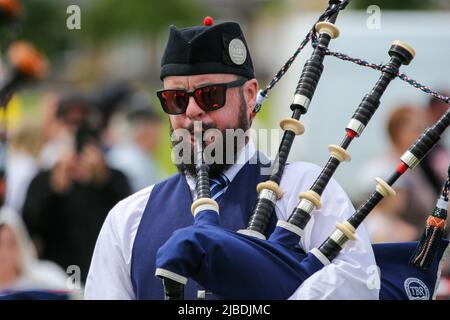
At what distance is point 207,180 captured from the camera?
10.3ft

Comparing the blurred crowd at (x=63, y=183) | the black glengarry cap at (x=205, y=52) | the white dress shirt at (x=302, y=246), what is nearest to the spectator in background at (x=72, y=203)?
the blurred crowd at (x=63, y=183)

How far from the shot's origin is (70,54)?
141 ft

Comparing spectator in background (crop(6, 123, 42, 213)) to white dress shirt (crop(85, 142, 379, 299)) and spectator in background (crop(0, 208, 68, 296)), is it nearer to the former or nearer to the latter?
spectator in background (crop(0, 208, 68, 296))

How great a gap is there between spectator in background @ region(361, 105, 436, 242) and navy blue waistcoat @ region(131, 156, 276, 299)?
301cm

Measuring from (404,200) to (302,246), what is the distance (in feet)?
11.4

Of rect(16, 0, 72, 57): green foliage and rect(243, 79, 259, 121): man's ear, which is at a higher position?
rect(16, 0, 72, 57): green foliage

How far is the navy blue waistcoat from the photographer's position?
3113 mm

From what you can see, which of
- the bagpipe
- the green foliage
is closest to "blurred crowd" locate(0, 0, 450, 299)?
the bagpipe

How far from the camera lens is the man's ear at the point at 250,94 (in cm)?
A: 330

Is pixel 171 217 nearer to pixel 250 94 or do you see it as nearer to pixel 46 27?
pixel 250 94

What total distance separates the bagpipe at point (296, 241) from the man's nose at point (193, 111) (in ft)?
0.23

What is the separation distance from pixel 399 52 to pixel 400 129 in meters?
3.81

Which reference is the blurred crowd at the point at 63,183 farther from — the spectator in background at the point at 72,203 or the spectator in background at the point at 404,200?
the spectator in background at the point at 404,200

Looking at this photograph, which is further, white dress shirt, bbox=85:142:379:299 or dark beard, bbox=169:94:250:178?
dark beard, bbox=169:94:250:178
